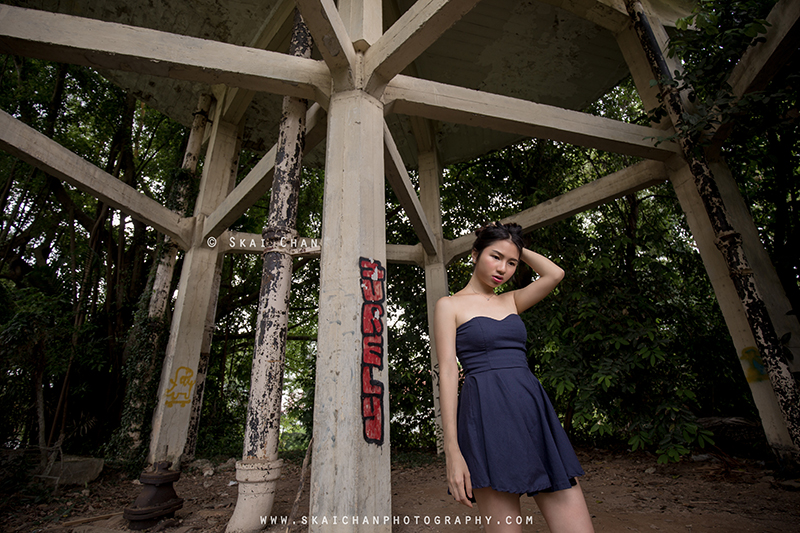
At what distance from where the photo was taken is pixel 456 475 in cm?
139

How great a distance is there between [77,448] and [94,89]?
8197 mm

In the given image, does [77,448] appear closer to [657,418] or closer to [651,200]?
[657,418]

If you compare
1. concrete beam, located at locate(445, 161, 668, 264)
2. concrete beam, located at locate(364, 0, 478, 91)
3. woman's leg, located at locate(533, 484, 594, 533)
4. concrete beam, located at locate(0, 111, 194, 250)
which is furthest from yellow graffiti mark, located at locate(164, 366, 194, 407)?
woman's leg, located at locate(533, 484, 594, 533)

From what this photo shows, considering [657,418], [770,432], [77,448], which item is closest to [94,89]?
[77,448]

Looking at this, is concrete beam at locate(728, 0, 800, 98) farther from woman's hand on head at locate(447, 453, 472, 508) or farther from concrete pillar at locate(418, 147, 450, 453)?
woman's hand on head at locate(447, 453, 472, 508)

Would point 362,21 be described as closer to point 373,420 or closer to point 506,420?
point 373,420

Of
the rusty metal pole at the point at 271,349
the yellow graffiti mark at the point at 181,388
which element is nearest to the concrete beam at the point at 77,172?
the yellow graffiti mark at the point at 181,388

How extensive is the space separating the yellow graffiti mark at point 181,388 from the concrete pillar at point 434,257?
3.96 meters

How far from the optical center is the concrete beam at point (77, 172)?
4.16 m

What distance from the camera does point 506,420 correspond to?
57.6 inches

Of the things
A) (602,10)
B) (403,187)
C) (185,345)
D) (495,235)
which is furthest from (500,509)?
(602,10)

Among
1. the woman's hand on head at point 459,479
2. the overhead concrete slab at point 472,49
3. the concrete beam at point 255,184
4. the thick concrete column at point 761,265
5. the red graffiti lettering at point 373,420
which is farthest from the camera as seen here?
the overhead concrete slab at point 472,49

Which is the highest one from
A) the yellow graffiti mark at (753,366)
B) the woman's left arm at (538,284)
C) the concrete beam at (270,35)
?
the concrete beam at (270,35)

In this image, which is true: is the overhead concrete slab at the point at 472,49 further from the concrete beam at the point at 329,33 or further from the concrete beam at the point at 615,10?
the concrete beam at the point at 329,33
